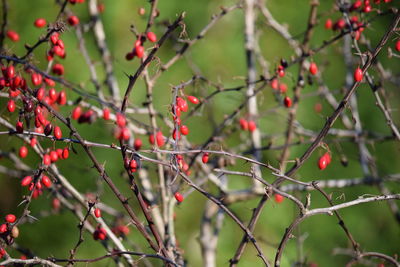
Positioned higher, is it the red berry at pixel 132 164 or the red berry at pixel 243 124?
the red berry at pixel 243 124

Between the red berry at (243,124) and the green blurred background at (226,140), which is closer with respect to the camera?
the red berry at (243,124)

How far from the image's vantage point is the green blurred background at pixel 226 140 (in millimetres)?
4098

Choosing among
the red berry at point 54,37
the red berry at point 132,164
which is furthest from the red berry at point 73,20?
the red berry at point 132,164

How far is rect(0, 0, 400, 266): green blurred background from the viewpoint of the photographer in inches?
161

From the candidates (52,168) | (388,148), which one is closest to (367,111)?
(388,148)

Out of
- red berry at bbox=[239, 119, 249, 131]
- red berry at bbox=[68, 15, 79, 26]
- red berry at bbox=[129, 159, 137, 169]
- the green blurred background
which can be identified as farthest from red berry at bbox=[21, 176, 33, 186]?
the green blurred background

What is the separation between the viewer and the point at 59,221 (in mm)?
4238

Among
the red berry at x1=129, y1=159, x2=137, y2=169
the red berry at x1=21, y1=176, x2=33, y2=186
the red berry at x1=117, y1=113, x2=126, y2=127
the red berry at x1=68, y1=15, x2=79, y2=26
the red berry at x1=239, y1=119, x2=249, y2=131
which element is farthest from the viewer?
the red berry at x1=239, y1=119, x2=249, y2=131

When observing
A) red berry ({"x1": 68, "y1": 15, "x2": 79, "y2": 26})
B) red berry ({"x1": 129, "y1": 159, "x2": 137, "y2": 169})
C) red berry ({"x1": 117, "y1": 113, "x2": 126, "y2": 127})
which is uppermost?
red berry ({"x1": 68, "y1": 15, "x2": 79, "y2": 26})

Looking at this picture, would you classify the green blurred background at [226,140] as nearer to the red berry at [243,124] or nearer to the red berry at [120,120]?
the red berry at [243,124]

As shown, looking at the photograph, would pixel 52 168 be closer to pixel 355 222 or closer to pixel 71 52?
pixel 71 52

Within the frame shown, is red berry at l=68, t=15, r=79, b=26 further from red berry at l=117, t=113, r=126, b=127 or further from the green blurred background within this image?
the green blurred background

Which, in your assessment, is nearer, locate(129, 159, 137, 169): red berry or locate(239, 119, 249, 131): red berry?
locate(129, 159, 137, 169): red berry

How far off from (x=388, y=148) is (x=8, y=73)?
366 centimetres
